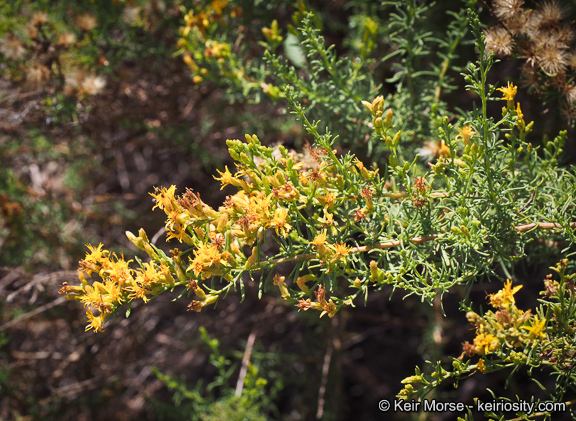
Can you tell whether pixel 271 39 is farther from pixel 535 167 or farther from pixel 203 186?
pixel 203 186

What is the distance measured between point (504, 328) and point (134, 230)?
8.27 feet

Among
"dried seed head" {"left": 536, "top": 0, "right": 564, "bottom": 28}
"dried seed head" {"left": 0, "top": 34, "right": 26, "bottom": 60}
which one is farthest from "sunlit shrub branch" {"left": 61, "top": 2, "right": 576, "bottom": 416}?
"dried seed head" {"left": 0, "top": 34, "right": 26, "bottom": 60}

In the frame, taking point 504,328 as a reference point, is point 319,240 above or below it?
above

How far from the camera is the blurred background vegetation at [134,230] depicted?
98.3 inches

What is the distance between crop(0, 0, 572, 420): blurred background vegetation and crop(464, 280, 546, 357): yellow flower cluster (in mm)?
1227

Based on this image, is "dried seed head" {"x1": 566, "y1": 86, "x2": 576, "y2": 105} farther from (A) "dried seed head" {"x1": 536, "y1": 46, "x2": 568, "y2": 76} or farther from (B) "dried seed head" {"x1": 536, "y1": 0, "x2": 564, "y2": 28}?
(B) "dried seed head" {"x1": 536, "y1": 0, "x2": 564, "y2": 28}

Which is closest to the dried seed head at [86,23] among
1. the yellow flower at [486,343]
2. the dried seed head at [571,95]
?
the dried seed head at [571,95]

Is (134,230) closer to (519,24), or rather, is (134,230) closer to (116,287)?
(116,287)

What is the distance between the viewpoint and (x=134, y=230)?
320 centimetres

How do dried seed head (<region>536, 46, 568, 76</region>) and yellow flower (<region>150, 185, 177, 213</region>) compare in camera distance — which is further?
dried seed head (<region>536, 46, 568, 76</region>)

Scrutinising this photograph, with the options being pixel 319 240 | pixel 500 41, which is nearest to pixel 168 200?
pixel 319 240

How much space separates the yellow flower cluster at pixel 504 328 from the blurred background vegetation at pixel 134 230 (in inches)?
48.3

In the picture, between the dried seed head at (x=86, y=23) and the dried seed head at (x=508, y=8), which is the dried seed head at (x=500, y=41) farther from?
the dried seed head at (x=86, y=23)

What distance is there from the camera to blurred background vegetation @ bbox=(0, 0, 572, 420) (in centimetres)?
250
